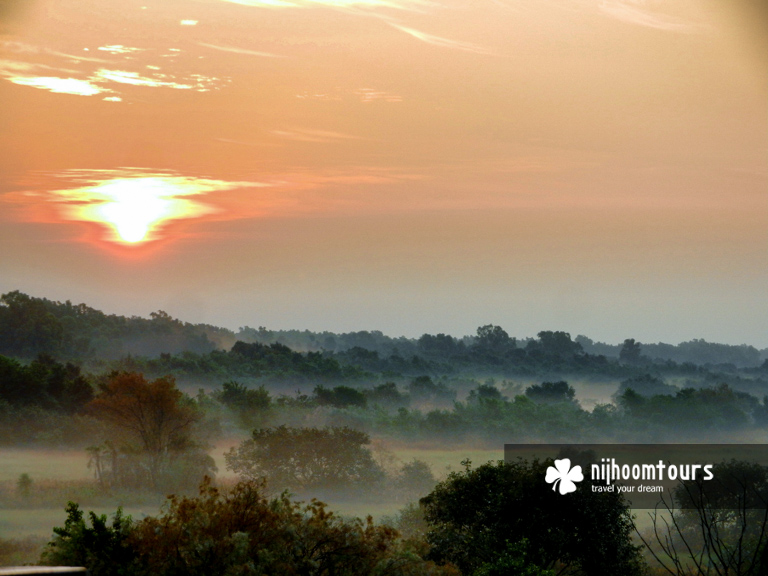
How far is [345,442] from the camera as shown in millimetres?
84812

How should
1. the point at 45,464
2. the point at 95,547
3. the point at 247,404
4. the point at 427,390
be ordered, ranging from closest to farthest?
the point at 95,547 → the point at 45,464 → the point at 247,404 → the point at 427,390

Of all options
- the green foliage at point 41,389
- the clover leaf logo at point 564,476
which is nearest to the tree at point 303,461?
the green foliage at point 41,389

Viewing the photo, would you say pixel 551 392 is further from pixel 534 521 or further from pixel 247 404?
pixel 534 521

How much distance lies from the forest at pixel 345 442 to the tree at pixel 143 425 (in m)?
0.19

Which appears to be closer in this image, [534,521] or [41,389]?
[534,521]

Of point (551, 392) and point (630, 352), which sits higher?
point (630, 352)

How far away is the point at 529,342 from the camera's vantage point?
17850 cm

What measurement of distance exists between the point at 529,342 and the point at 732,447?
2260 inches

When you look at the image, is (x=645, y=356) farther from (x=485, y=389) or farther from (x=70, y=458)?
(x=70, y=458)

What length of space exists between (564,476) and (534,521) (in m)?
1.96

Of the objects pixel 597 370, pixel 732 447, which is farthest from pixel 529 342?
pixel 732 447
